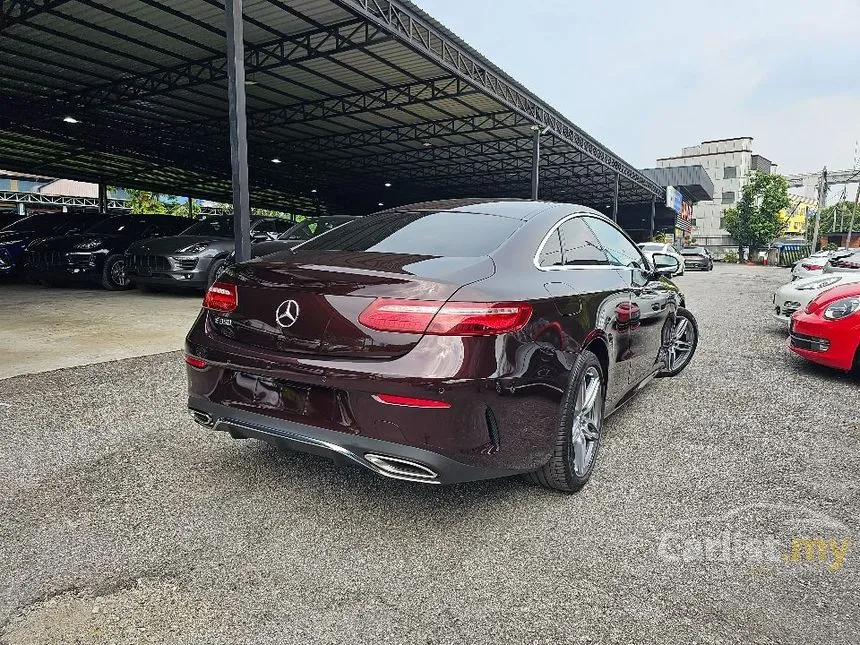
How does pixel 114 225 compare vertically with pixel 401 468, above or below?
above

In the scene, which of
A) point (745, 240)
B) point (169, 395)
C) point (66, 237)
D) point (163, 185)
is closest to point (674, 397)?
point (169, 395)

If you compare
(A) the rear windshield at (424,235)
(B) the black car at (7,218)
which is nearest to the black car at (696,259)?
(B) the black car at (7,218)

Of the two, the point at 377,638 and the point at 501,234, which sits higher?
the point at 501,234

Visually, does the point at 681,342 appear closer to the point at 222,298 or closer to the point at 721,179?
the point at 222,298

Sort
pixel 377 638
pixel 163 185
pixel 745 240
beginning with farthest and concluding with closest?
1. pixel 745 240
2. pixel 163 185
3. pixel 377 638

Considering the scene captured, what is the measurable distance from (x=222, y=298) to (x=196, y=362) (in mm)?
322

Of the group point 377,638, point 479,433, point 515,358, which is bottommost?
point 377,638

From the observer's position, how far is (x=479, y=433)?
2.28 m

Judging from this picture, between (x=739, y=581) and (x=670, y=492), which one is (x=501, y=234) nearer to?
(x=670, y=492)

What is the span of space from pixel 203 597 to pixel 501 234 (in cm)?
196

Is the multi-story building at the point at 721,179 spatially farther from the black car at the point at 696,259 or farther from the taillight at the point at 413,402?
the taillight at the point at 413,402

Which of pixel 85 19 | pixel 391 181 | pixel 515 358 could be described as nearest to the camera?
pixel 515 358

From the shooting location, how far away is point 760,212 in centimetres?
4978

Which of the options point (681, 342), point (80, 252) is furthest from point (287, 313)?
point (80, 252)
